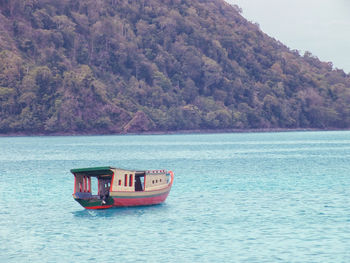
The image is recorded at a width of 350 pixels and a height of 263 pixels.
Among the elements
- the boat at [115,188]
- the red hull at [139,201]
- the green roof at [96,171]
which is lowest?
the red hull at [139,201]

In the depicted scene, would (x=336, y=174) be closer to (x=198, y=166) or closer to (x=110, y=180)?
(x=198, y=166)

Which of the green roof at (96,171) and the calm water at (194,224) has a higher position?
the green roof at (96,171)

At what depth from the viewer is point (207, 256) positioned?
3225cm

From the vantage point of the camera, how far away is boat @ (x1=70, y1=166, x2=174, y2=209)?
44969 millimetres

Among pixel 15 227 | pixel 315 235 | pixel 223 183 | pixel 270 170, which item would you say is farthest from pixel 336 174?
pixel 15 227

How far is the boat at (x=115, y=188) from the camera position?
4497 cm

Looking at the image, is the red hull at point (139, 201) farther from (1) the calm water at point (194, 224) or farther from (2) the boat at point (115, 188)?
(1) the calm water at point (194, 224)

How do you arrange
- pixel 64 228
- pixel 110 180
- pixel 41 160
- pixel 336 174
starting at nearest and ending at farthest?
1. pixel 64 228
2. pixel 110 180
3. pixel 336 174
4. pixel 41 160

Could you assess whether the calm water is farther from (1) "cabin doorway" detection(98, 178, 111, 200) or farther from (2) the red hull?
(1) "cabin doorway" detection(98, 178, 111, 200)

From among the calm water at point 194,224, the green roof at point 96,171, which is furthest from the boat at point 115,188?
the calm water at point 194,224

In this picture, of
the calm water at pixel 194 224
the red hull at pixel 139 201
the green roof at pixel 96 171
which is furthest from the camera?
the red hull at pixel 139 201

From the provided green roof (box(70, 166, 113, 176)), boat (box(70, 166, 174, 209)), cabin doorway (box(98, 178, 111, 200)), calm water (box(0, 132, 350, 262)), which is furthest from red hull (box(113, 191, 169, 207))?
green roof (box(70, 166, 113, 176))

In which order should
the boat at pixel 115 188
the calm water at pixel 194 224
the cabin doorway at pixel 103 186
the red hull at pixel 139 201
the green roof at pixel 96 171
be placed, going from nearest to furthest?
→ the calm water at pixel 194 224
the green roof at pixel 96 171
the boat at pixel 115 188
the red hull at pixel 139 201
the cabin doorway at pixel 103 186

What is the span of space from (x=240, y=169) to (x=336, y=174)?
1435 centimetres
